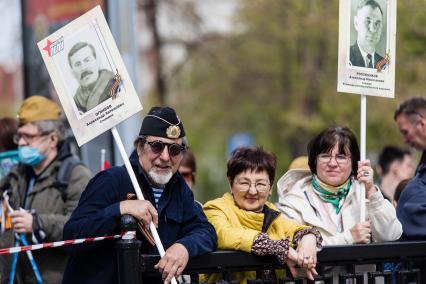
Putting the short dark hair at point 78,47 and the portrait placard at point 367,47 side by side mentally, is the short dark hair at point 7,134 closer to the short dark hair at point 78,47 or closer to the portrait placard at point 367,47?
the short dark hair at point 78,47

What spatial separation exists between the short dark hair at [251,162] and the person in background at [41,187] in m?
1.44

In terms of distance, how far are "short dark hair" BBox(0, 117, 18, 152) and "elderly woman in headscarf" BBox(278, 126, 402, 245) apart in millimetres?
2418

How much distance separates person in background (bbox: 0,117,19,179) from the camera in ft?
24.0

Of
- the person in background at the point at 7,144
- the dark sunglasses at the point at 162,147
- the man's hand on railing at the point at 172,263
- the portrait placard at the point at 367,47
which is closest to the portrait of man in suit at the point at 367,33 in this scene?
the portrait placard at the point at 367,47

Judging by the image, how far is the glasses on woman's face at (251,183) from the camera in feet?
18.0

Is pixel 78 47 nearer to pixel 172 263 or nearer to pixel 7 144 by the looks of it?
pixel 172 263

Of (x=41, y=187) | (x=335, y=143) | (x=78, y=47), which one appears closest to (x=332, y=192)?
(x=335, y=143)

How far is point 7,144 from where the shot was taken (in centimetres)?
747

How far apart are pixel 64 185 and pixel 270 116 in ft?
53.2

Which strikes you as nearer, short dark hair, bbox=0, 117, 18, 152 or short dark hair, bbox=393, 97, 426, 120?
short dark hair, bbox=393, 97, 426, 120

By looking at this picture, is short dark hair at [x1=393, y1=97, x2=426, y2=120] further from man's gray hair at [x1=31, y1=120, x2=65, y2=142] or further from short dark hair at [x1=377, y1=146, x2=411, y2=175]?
man's gray hair at [x1=31, y1=120, x2=65, y2=142]

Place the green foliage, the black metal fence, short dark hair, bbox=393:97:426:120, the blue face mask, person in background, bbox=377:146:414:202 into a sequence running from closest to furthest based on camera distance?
the black metal fence → the blue face mask → short dark hair, bbox=393:97:426:120 → person in background, bbox=377:146:414:202 → the green foliage

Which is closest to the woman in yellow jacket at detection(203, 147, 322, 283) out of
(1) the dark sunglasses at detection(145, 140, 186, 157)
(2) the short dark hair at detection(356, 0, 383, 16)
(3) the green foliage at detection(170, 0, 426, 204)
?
(1) the dark sunglasses at detection(145, 140, 186, 157)

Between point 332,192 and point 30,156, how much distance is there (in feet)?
7.20
